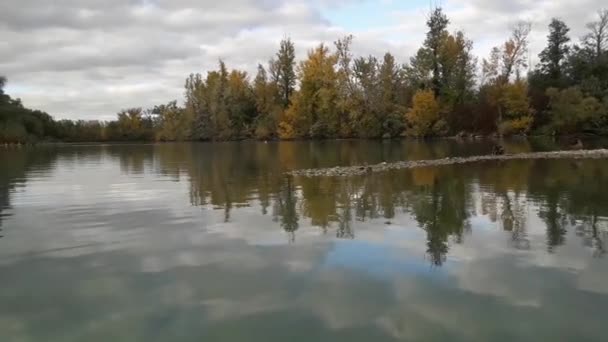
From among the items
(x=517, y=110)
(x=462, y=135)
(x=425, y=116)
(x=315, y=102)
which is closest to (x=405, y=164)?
(x=462, y=135)

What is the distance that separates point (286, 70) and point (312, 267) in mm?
96980

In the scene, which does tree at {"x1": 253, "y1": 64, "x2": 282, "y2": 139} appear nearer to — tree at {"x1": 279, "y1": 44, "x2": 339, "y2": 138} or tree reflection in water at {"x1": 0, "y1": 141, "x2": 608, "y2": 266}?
tree at {"x1": 279, "y1": 44, "x2": 339, "y2": 138}

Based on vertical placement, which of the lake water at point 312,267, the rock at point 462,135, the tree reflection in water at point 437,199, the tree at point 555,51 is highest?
the tree at point 555,51

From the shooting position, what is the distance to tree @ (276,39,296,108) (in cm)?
10188

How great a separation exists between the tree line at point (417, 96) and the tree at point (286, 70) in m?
0.19

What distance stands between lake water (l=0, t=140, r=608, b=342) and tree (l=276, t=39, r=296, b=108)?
87.4m

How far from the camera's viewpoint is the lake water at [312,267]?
6.35 m

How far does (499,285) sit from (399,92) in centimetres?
8134

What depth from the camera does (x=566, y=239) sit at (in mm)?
10305

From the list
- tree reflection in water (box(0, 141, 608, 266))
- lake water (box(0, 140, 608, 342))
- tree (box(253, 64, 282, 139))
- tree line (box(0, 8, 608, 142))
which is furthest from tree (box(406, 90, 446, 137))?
lake water (box(0, 140, 608, 342))

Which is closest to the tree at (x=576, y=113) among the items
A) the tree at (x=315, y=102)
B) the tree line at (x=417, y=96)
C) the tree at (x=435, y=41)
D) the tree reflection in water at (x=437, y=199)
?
the tree line at (x=417, y=96)

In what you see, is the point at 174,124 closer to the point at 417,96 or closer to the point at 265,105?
the point at 265,105

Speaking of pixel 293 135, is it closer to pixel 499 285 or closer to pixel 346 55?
pixel 346 55

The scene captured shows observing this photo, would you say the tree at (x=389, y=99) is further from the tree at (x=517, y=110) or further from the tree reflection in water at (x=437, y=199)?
the tree reflection in water at (x=437, y=199)
